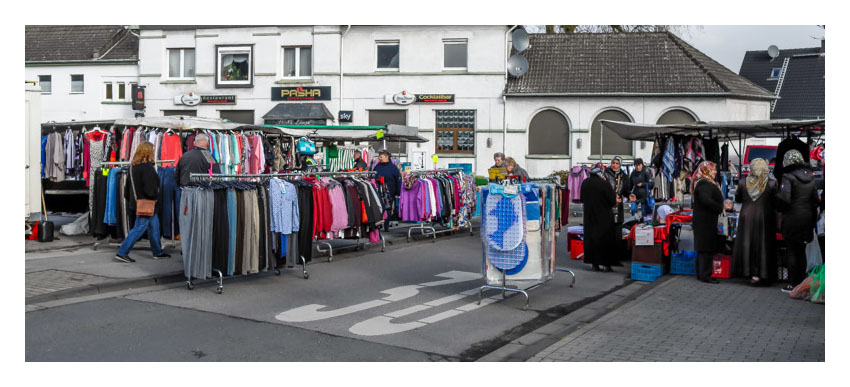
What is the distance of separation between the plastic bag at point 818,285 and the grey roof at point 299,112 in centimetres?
2579

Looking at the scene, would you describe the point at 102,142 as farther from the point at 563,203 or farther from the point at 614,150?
the point at 614,150

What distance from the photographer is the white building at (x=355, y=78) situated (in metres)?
33.8

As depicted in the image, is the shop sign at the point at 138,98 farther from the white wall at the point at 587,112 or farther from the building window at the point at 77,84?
the white wall at the point at 587,112

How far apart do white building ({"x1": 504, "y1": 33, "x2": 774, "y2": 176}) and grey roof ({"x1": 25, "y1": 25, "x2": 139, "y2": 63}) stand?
18228 mm

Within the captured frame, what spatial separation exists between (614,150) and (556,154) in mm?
2384

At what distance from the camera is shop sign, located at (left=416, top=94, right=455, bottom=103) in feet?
111

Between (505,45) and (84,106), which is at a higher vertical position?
(505,45)

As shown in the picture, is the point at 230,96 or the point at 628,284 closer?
the point at 628,284

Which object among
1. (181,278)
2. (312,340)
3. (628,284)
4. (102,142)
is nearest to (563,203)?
(628,284)

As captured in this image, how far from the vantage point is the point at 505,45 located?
33469 millimetres

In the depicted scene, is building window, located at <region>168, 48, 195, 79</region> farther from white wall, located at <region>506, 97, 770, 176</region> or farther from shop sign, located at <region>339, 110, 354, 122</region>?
white wall, located at <region>506, 97, 770, 176</region>

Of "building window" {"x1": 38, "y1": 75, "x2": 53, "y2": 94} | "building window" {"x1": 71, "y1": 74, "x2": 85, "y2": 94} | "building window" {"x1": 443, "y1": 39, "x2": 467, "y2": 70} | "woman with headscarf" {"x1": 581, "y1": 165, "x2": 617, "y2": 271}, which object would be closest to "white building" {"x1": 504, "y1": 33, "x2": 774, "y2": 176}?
"building window" {"x1": 443, "y1": 39, "x2": 467, "y2": 70}

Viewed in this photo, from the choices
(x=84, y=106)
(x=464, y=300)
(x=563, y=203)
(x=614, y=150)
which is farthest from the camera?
(x=84, y=106)

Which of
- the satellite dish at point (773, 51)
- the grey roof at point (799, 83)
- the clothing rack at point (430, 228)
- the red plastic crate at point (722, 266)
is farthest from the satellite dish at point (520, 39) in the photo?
the red plastic crate at point (722, 266)
